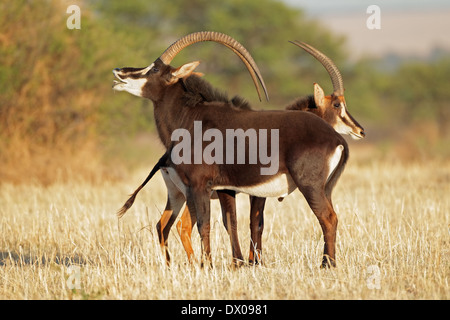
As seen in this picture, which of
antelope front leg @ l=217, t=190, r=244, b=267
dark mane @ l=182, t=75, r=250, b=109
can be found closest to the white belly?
antelope front leg @ l=217, t=190, r=244, b=267

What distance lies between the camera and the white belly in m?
6.96

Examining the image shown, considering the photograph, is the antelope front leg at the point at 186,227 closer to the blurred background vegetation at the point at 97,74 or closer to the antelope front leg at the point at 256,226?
the antelope front leg at the point at 256,226

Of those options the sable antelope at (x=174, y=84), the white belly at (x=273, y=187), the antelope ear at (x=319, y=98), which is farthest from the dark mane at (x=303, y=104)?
the white belly at (x=273, y=187)

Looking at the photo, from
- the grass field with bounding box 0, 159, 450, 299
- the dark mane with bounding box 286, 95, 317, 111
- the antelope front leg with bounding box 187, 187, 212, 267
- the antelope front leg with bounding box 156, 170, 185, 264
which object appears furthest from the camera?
the dark mane with bounding box 286, 95, 317, 111

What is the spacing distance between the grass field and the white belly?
73cm

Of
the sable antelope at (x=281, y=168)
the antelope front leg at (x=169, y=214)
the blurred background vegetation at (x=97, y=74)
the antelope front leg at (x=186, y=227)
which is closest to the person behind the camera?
the sable antelope at (x=281, y=168)

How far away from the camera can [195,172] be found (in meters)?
7.08

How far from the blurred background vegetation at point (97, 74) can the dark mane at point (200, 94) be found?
0.77m

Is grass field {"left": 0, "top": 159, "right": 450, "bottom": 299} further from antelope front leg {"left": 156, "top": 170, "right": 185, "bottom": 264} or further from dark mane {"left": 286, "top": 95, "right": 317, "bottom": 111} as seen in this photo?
dark mane {"left": 286, "top": 95, "right": 317, "bottom": 111}

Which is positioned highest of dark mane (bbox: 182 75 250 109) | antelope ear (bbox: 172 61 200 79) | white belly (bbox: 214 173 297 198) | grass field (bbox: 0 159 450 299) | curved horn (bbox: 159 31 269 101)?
curved horn (bbox: 159 31 269 101)

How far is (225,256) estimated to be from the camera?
27.7ft

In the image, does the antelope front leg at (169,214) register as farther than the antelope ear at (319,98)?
No

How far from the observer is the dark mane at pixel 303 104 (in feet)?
28.0

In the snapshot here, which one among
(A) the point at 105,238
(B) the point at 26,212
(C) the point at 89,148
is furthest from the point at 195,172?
(C) the point at 89,148
